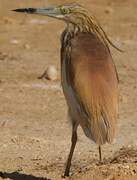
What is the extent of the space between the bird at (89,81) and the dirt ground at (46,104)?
419mm

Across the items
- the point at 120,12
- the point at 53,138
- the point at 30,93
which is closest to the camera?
the point at 53,138

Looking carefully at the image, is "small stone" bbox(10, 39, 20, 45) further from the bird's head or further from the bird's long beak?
the bird's head

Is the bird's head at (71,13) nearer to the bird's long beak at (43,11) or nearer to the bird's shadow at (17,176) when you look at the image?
the bird's long beak at (43,11)

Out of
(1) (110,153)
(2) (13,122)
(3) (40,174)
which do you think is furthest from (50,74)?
(3) (40,174)

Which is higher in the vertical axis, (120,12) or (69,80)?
A: (69,80)

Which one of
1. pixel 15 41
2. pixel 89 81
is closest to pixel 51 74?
pixel 15 41

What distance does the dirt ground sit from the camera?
24.4 ft

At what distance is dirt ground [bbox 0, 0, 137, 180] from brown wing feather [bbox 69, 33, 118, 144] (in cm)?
41

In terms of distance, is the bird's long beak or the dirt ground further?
the dirt ground

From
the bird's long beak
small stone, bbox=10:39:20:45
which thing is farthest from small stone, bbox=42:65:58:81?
the bird's long beak

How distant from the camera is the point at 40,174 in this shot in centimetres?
725

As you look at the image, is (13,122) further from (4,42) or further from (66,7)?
(4,42)

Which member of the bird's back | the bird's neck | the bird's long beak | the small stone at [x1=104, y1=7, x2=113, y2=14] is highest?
the bird's long beak

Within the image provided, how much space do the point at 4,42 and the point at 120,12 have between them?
11.0 feet
